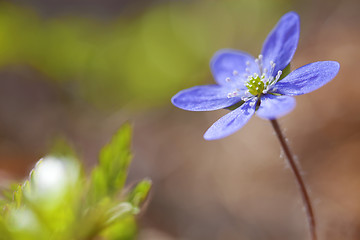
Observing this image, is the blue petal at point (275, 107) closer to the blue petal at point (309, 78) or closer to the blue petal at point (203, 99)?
the blue petal at point (309, 78)

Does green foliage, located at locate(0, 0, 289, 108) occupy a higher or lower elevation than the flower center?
higher

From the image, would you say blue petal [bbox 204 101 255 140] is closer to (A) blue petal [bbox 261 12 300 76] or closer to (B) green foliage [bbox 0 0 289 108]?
(A) blue petal [bbox 261 12 300 76]

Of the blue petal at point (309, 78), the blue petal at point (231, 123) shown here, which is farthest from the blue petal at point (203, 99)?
the blue petal at point (309, 78)

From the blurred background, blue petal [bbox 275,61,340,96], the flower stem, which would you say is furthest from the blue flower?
the blurred background

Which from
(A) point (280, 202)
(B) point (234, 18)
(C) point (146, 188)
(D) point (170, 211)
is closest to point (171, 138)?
(D) point (170, 211)

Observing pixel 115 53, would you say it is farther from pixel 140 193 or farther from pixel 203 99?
pixel 140 193

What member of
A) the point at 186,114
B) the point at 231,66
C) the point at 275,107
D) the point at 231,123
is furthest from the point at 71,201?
the point at 186,114
